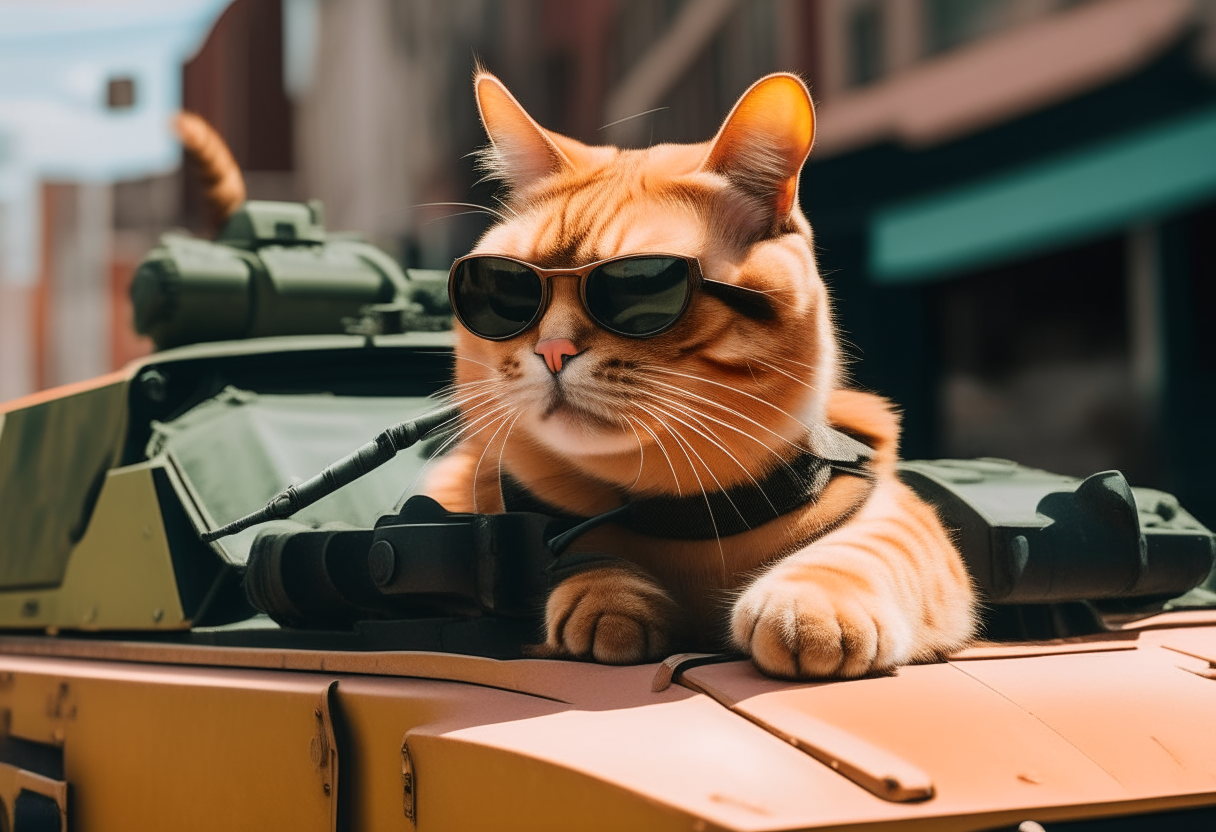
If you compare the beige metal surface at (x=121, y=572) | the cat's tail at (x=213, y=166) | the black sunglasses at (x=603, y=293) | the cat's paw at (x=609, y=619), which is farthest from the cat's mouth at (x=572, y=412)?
the cat's tail at (x=213, y=166)

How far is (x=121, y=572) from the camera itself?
251cm

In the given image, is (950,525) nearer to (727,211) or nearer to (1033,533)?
(1033,533)

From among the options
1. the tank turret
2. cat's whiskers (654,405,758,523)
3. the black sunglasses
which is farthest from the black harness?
the tank turret

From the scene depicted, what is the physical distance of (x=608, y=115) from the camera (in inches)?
504

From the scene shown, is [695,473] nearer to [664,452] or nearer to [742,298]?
[664,452]

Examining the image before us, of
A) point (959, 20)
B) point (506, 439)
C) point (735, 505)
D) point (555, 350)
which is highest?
point (959, 20)

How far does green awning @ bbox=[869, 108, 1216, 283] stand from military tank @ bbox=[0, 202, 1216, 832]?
565 centimetres

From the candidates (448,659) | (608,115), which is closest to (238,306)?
(448,659)

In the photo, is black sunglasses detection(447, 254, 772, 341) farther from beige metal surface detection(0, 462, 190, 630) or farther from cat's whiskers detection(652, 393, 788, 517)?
beige metal surface detection(0, 462, 190, 630)

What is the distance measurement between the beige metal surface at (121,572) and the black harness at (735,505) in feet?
3.11

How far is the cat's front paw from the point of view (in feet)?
4.83

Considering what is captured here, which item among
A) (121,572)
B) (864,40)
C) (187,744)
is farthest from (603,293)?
(864,40)

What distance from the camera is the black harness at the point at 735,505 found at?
176 centimetres

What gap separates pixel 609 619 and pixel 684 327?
0.40 meters
